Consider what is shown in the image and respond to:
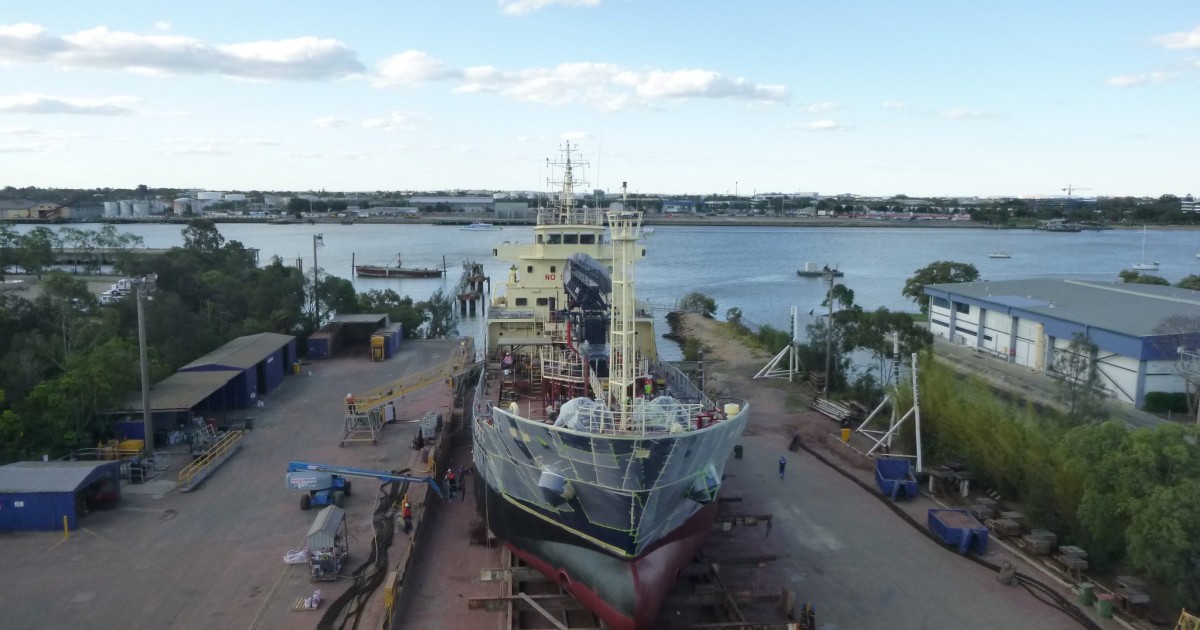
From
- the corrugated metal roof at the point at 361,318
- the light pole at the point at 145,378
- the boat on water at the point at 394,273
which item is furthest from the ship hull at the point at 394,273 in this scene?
the light pole at the point at 145,378

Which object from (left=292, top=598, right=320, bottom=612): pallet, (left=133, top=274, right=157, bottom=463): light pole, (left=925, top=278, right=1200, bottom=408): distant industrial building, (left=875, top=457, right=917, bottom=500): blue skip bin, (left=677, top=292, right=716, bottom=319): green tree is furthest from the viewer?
(left=677, top=292, right=716, bottom=319): green tree

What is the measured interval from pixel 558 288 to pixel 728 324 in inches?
919

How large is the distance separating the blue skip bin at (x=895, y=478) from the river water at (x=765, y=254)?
2515cm

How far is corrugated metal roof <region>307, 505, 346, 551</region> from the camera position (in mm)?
12883

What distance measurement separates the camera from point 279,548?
13.8 metres

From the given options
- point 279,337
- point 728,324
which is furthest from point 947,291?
point 279,337

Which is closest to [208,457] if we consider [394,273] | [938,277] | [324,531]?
[324,531]

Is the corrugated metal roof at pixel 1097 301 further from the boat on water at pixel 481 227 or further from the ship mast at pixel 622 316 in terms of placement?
the boat on water at pixel 481 227

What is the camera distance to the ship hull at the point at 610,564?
11.1 meters

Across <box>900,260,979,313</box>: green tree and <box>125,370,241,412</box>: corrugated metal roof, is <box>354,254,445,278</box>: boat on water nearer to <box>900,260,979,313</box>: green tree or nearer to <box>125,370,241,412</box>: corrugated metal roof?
<box>900,260,979,313</box>: green tree

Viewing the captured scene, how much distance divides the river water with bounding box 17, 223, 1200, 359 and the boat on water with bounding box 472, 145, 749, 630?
93.1 feet

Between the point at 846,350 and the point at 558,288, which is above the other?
the point at 558,288

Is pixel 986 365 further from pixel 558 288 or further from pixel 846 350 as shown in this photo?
pixel 558 288

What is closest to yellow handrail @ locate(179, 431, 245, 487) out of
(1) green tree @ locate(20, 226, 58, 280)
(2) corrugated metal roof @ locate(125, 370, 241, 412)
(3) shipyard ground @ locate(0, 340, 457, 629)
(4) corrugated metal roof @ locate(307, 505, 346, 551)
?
(3) shipyard ground @ locate(0, 340, 457, 629)
